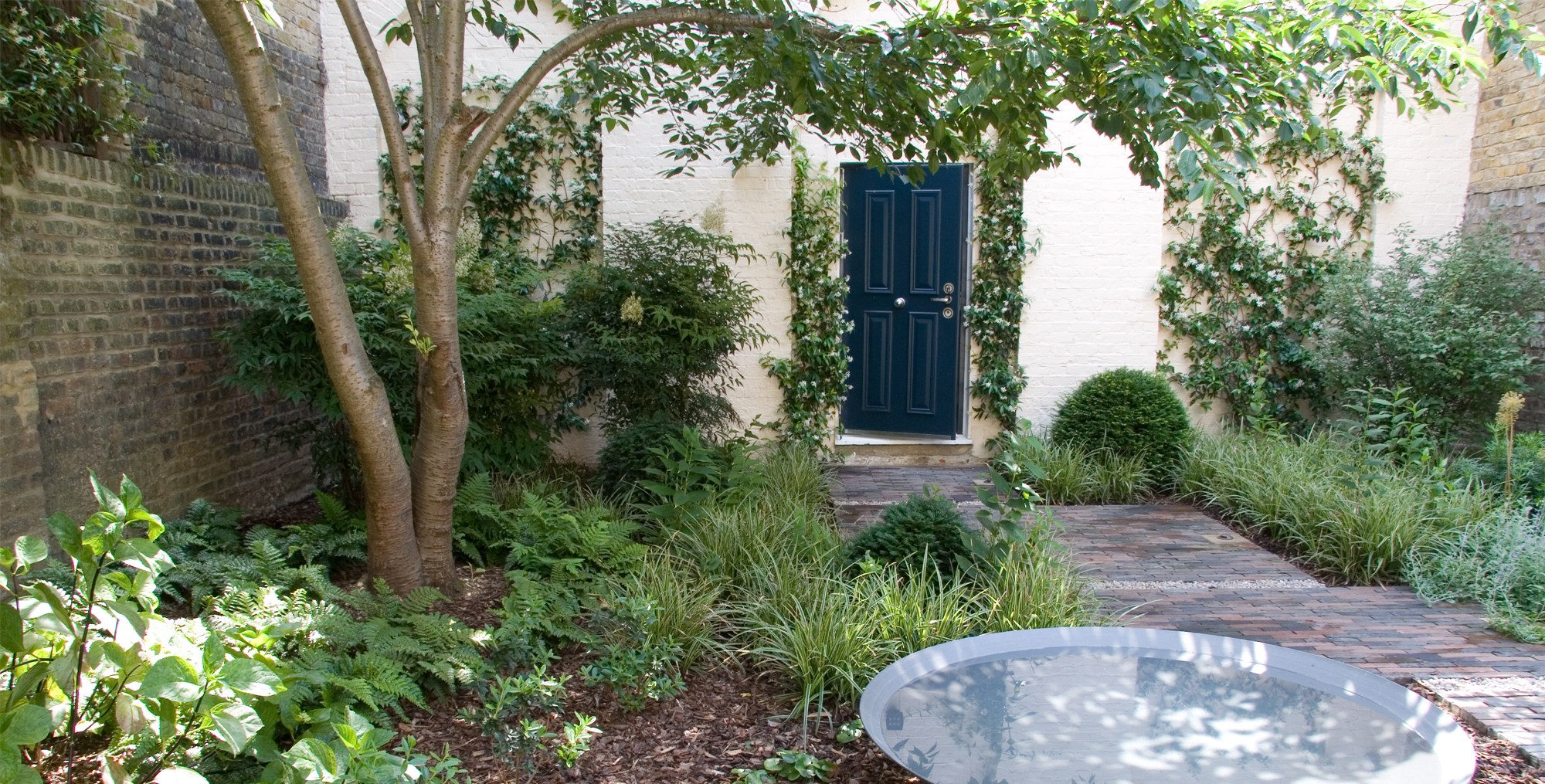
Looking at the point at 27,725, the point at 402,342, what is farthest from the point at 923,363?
the point at 27,725

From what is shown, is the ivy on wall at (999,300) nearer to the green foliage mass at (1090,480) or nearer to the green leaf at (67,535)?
the green foliage mass at (1090,480)

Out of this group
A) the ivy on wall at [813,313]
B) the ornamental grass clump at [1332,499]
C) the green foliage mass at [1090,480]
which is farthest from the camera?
the ivy on wall at [813,313]

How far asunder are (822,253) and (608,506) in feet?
8.78

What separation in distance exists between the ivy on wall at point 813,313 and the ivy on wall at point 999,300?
3.16 ft

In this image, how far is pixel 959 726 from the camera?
2.59 m

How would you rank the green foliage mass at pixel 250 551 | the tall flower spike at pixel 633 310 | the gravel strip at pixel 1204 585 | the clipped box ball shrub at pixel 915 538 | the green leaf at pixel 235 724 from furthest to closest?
the tall flower spike at pixel 633 310, the gravel strip at pixel 1204 585, the clipped box ball shrub at pixel 915 538, the green foliage mass at pixel 250 551, the green leaf at pixel 235 724

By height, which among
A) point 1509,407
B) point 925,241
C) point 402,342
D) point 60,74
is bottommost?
point 1509,407

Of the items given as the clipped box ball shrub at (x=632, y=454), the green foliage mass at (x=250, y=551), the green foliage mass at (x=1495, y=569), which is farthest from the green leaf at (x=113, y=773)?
the green foliage mass at (x=1495, y=569)

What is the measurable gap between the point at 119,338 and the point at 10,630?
110 inches

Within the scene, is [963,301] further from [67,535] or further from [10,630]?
[10,630]

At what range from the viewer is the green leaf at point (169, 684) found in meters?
1.94

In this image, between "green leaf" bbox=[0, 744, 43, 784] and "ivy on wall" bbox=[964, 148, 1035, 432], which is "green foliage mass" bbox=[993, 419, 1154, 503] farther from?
"green leaf" bbox=[0, 744, 43, 784]

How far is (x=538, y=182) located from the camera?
22.2 ft

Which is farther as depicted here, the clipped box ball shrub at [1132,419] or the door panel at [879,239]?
the door panel at [879,239]
